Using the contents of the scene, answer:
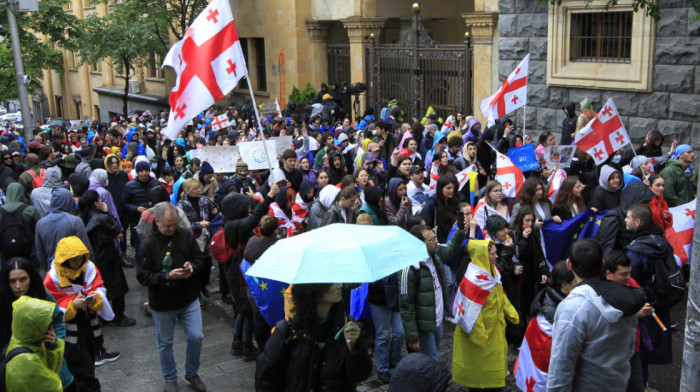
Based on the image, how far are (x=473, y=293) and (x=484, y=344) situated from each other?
43cm

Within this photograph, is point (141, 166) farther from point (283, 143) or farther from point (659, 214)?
point (659, 214)

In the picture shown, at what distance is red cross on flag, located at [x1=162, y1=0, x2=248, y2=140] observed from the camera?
9023 mm

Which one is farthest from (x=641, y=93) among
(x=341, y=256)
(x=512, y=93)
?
(x=341, y=256)

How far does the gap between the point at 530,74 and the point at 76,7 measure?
33.1 metres

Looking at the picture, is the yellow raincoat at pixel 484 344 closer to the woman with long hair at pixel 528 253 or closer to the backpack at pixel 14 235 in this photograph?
the woman with long hair at pixel 528 253

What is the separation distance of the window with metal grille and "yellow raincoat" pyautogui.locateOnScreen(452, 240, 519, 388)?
8838 mm

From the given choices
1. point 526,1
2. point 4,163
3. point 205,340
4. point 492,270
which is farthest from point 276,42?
point 492,270

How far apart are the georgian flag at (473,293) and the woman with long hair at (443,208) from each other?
229 cm

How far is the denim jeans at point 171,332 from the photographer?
6.37 m

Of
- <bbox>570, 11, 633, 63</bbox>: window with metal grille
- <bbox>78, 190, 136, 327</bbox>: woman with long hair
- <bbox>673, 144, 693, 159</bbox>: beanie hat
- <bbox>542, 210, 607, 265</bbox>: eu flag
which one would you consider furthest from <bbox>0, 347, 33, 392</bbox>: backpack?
<bbox>570, 11, 633, 63</bbox>: window with metal grille

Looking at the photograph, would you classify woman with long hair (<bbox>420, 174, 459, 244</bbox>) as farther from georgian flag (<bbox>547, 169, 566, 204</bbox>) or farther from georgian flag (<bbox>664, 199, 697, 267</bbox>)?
georgian flag (<bbox>664, 199, 697, 267</bbox>)

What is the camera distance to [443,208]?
26.7 feet

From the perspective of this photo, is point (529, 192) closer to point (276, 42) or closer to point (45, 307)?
point (45, 307)

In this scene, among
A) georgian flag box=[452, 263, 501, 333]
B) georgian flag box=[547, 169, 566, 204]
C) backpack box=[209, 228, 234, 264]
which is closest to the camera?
georgian flag box=[452, 263, 501, 333]
